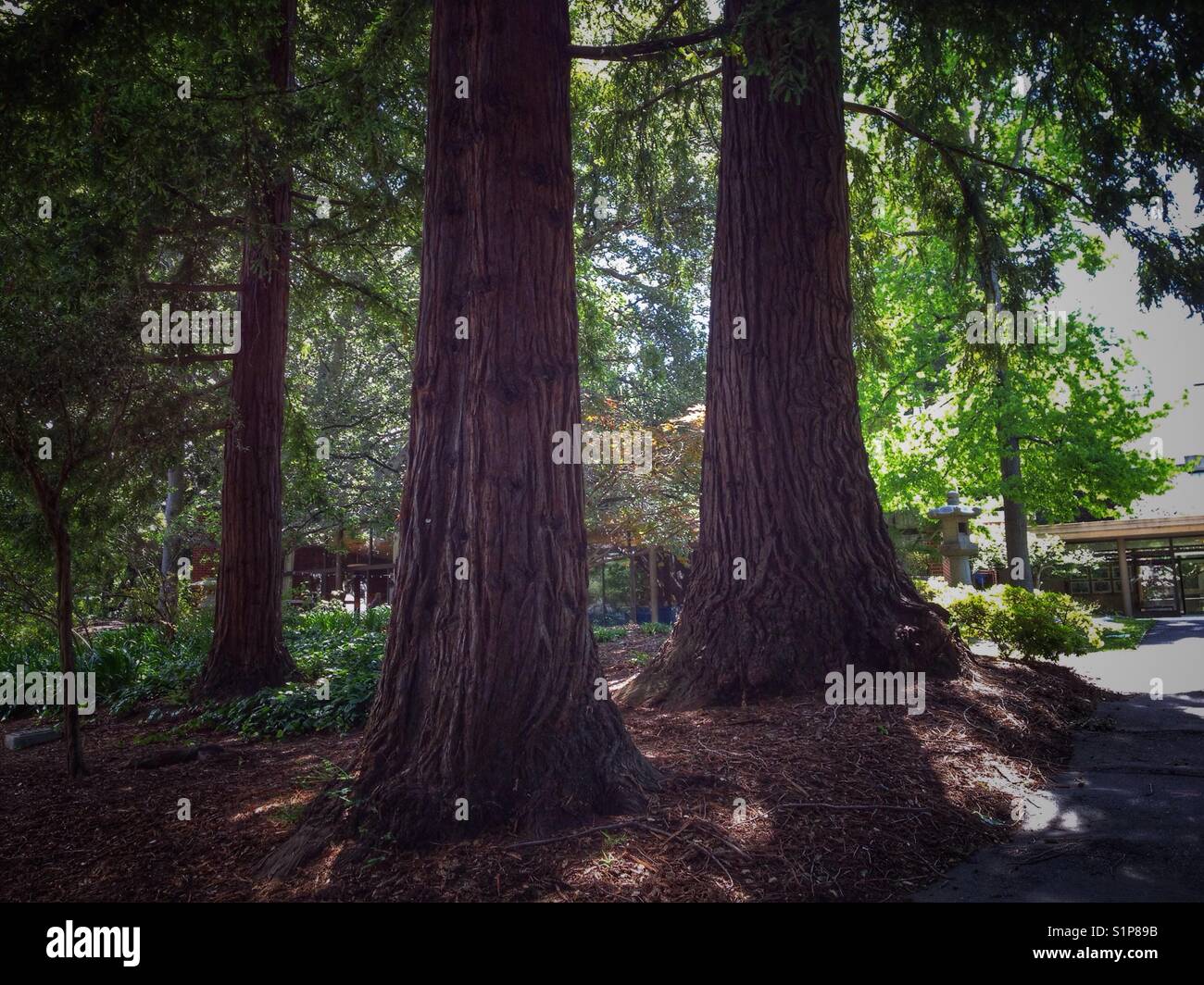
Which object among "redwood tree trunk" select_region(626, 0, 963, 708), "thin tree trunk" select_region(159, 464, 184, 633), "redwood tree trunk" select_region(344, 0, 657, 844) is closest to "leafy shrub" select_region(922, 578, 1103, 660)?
"redwood tree trunk" select_region(626, 0, 963, 708)

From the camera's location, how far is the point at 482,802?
3807mm

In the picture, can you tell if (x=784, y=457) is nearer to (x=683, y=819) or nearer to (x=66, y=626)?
(x=683, y=819)

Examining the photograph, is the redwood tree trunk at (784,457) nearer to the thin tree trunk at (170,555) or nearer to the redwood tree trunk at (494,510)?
the redwood tree trunk at (494,510)

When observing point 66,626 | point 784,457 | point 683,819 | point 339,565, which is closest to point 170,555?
point 339,565

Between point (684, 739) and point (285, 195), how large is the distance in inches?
327

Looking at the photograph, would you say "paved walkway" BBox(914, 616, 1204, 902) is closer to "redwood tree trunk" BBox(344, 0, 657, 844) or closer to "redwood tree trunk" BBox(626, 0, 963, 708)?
"redwood tree trunk" BBox(626, 0, 963, 708)

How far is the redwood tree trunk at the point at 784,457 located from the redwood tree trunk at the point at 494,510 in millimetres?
2206

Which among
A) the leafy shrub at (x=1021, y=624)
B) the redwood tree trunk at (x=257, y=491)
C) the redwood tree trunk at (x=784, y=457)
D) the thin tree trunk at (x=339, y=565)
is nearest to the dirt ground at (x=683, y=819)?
the redwood tree trunk at (x=784, y=457)

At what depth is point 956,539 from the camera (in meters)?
19.4
